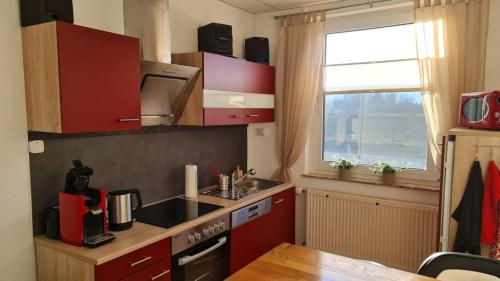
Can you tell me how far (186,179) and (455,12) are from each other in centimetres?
243

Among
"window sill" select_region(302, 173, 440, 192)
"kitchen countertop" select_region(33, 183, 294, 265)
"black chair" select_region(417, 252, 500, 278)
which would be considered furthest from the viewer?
"window sill" select_region(302, 173, 440, 192)

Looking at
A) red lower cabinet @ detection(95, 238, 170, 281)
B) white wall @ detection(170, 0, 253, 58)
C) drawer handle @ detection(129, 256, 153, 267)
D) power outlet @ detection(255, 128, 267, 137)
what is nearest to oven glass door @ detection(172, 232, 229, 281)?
red lower cabinet @ detection(95, 238, 170, 281)

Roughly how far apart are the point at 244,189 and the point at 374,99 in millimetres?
1448

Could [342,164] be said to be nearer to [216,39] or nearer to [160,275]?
[216,39]

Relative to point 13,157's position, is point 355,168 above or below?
below

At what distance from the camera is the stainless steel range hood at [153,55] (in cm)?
224

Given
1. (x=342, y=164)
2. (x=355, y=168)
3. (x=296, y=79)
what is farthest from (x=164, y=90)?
(x=355, y=168)

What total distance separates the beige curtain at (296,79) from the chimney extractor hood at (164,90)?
1138 mm

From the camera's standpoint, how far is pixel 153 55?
226 centimetres

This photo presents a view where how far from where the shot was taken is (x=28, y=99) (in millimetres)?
1919

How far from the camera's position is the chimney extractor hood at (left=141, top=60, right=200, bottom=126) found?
2271 mm

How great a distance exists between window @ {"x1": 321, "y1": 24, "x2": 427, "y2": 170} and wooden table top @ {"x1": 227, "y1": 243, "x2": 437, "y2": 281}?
5.92 ft

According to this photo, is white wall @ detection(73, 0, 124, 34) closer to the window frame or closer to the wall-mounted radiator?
the window frame

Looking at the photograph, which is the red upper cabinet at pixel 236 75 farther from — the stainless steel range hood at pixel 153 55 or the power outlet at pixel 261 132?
the power outlet at pixel 261 132
